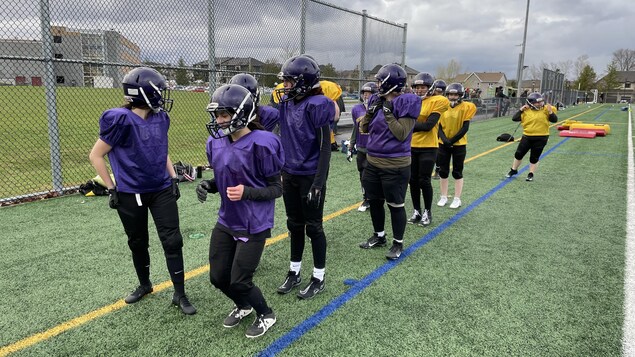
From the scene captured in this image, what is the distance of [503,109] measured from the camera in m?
30.9

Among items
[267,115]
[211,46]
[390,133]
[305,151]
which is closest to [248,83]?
[267,115]

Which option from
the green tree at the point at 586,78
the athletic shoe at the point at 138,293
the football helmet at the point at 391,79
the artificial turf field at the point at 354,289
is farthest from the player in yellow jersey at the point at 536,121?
the green tree at the point at 586,78

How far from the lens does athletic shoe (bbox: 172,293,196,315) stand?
340 centimetres

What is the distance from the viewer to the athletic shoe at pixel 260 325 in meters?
3.06

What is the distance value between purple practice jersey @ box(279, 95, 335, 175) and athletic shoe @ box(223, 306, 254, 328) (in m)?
1.21

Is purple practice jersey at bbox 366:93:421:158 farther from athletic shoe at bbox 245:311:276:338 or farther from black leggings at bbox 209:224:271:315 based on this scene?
athletic shoe at bbox 245:311:276:338

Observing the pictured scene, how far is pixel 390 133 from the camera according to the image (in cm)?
435

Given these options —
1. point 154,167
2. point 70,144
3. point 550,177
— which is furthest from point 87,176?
point 550,177

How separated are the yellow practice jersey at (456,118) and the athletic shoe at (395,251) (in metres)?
2.51

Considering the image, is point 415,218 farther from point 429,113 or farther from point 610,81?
point 610,81

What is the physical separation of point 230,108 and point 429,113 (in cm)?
338

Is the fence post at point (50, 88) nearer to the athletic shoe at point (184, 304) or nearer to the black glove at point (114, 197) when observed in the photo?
the black glove at point (114, 197)

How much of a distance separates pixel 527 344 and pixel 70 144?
12532 millimetres

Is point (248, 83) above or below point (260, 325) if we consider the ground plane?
above
